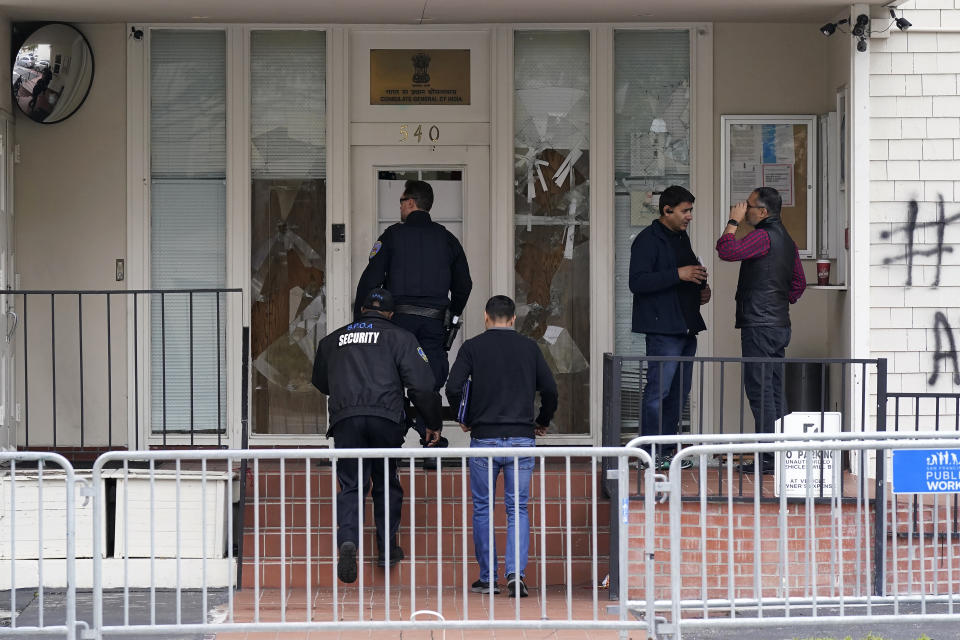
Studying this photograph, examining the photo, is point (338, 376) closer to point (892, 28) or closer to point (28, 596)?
point (28, 596)

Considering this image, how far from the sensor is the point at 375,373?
758 centimetres

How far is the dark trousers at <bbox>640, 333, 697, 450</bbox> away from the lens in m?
8.27

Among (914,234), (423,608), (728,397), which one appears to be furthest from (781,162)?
(423,608)

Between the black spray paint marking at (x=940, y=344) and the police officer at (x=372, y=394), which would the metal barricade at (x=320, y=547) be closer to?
the police officer at (x=372, y=394)

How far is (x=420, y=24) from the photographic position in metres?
9.20

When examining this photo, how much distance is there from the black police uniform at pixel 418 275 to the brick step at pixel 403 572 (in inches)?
47.2

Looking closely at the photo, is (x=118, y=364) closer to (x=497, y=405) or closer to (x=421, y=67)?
(x=421, y=67)

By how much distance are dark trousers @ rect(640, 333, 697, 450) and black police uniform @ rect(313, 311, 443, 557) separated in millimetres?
1390

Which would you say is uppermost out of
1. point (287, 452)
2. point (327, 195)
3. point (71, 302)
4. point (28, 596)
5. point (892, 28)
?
point (892, 28)

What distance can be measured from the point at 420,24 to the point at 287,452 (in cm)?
409

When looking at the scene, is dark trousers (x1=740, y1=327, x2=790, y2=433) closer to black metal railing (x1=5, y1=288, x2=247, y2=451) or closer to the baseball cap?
the baseball cap

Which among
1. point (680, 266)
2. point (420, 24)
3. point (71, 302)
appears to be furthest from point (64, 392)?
point (680, 266)

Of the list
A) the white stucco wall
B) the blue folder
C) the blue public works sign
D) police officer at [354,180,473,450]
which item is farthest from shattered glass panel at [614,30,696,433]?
the white stucco wall

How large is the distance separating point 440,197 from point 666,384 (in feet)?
7.24
